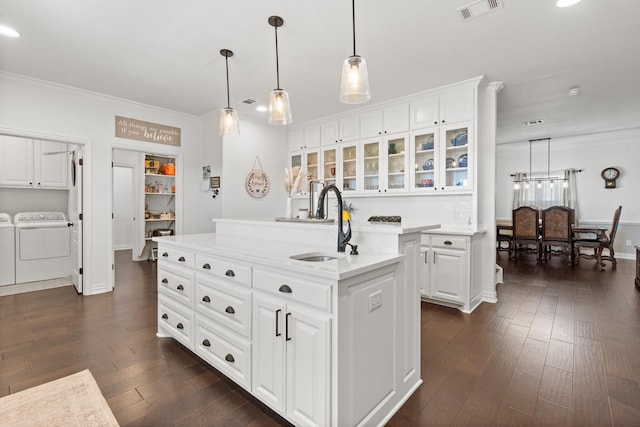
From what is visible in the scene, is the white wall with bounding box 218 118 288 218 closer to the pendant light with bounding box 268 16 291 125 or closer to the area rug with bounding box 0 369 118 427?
the pendant light with bounding box 268 16 291 125

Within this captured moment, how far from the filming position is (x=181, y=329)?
247 cm

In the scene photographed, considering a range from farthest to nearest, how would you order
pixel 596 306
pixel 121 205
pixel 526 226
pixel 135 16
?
pixel 121 205 < pixel 526 226 < pixel 596 306 < pixel 135 16

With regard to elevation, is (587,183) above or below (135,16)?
below

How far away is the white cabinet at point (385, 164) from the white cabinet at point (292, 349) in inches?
123

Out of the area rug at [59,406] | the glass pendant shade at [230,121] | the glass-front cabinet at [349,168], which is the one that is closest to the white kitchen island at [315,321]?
the area rug at [59,406]

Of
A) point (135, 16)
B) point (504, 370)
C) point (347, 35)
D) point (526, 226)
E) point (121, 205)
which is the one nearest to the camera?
point (504, 370)

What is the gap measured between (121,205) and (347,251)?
7772 millimetres

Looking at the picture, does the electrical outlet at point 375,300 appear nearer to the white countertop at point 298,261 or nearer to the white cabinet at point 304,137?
the white countertop at point 298,261

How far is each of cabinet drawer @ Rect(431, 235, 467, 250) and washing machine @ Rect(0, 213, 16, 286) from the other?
5699mm

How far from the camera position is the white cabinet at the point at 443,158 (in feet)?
12.4

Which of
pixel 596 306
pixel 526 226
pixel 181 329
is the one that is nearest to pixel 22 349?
pixel 181 329

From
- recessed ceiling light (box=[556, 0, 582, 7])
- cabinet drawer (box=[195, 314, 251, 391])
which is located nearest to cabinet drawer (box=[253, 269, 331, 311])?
cabinet drawer (box=[195, 314, 251, 391])

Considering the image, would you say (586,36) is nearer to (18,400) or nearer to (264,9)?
(264,9)

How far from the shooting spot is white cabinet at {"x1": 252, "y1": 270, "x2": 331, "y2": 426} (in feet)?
4.72
